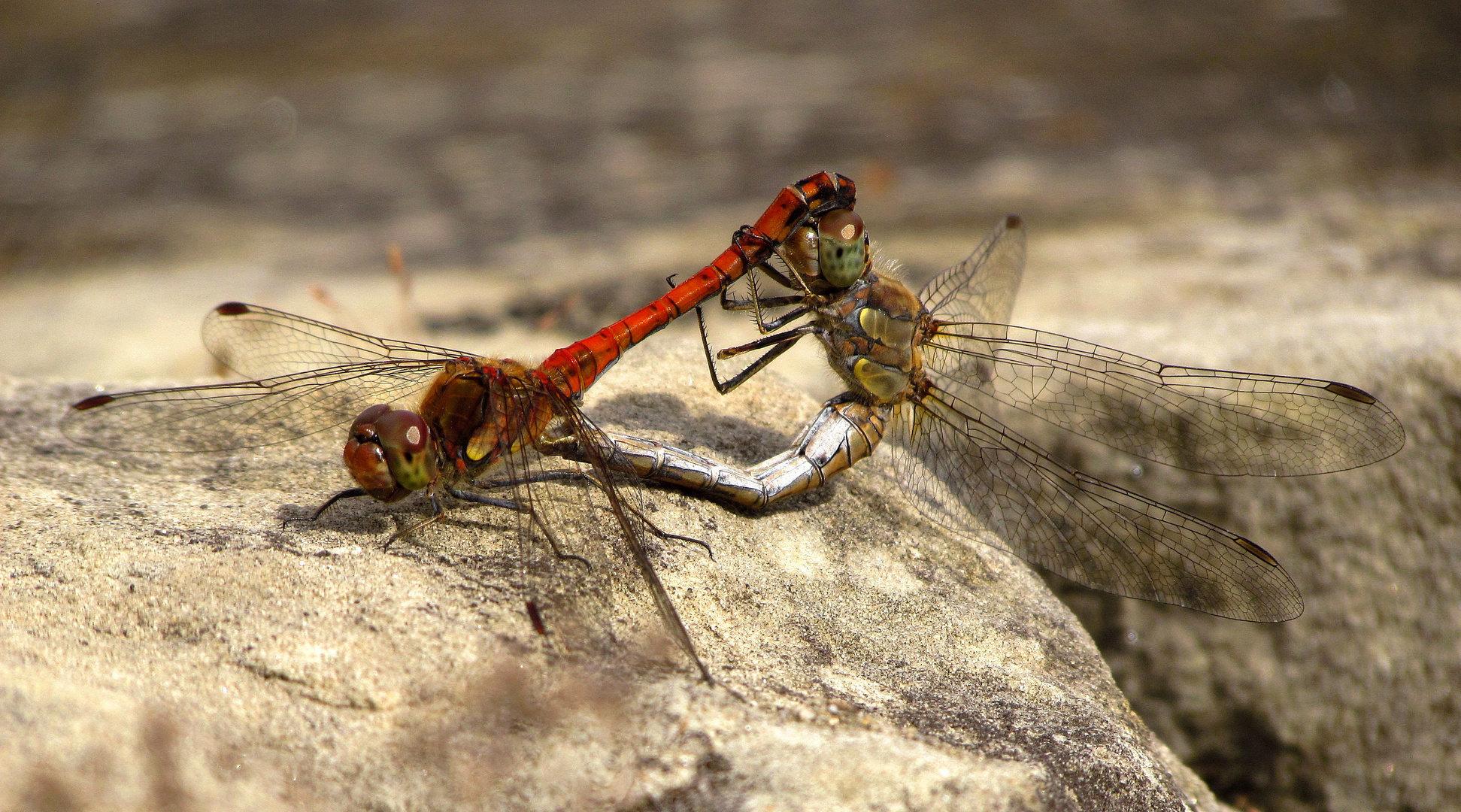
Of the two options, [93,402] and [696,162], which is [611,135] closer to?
[696,162]

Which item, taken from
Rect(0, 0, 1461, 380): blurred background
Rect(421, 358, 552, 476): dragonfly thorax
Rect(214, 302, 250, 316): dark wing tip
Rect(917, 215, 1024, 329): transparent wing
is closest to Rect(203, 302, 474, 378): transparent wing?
Rect(214, 302, 250, 316): dark wing tip

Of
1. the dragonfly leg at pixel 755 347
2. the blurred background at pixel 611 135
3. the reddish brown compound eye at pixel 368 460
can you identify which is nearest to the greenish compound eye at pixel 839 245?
the dragonfly leg at pixel 755 347

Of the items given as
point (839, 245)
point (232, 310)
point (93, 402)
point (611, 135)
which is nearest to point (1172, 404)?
point (839, 245)

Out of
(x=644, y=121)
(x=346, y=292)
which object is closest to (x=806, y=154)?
(x=644, y=121)

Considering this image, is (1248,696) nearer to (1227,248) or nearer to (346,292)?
(1227,248)

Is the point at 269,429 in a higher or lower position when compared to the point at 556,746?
higher

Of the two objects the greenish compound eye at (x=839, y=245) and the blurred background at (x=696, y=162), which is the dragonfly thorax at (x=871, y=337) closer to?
the greenish compound eye at (x=839, y=245)

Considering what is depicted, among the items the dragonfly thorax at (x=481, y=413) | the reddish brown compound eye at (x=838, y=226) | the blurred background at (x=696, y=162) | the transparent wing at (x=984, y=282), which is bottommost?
the dragonfly thorax at (x=481, y=413)
